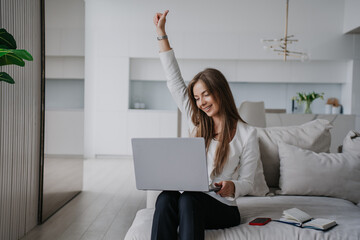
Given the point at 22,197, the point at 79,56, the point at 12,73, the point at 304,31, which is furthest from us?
the point at 304,31

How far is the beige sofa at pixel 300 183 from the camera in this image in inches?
79.6

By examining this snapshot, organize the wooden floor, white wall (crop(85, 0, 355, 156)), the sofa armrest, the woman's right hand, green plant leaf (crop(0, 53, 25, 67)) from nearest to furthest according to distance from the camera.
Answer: green plant leaf (crop(0, 53, 25, 67)) < the woman's right hand < the sofa armrest < the wooden floor < white wall (crop(85, 0, 355, 156))

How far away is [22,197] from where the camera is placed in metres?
2.94

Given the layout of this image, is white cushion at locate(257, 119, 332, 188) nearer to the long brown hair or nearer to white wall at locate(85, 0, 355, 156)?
the long brown hair

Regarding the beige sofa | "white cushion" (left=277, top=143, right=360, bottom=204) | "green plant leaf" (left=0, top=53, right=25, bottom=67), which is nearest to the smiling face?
the beige sofa

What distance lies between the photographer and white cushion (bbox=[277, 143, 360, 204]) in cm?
246

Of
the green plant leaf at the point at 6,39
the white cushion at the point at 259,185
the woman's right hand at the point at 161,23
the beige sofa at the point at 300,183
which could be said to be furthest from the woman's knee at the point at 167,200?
the green plant leaf at the point at 6,39

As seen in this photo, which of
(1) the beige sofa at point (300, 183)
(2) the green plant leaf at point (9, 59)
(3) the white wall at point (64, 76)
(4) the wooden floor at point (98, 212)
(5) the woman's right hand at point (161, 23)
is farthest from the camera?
(3) the white wall at point (64, 76)

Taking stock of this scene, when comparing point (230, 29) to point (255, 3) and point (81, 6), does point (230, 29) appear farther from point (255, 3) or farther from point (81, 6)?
point (81, 6)

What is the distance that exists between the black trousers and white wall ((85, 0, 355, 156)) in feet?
17.2

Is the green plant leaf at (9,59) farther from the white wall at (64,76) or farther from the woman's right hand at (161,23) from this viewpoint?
the white wall at (64,76)

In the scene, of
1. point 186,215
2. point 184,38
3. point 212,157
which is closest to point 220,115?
point 212,157

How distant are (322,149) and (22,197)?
89.7 inches

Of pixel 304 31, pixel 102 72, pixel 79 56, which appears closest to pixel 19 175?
pixel 79 56
